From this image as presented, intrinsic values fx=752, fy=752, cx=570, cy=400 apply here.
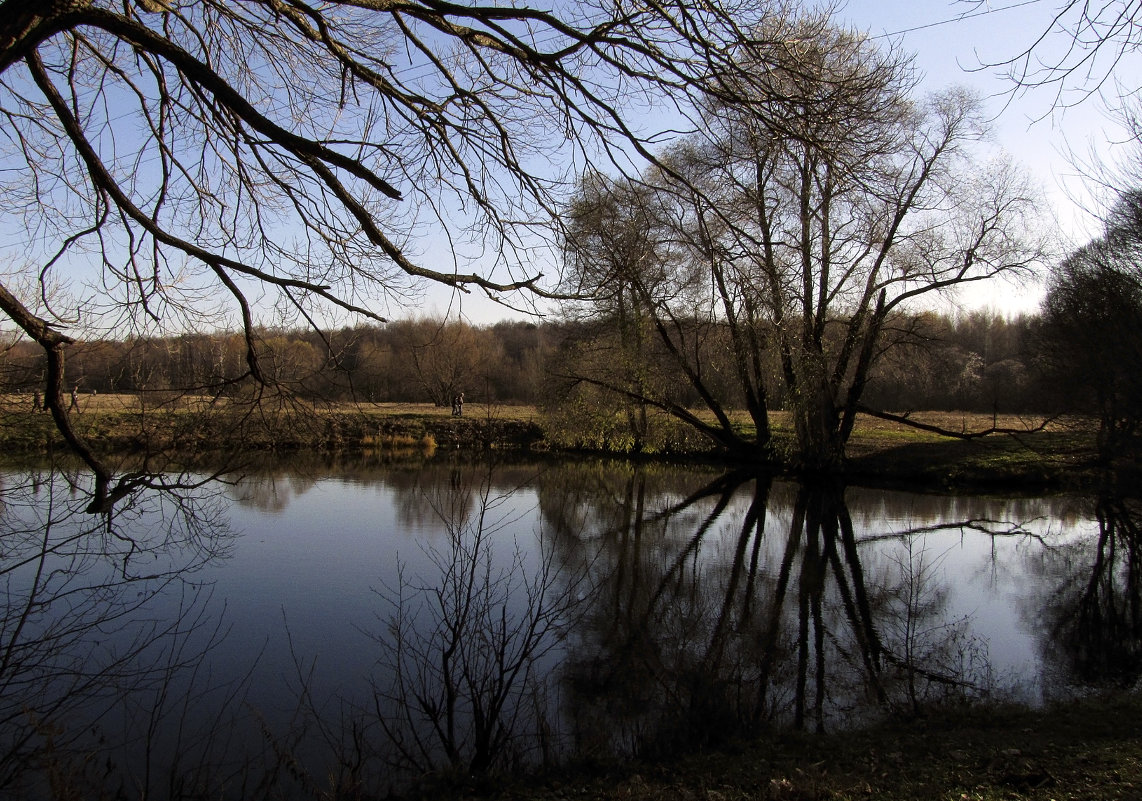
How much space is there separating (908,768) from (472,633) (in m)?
2.74

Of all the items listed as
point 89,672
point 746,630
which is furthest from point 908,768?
point 89,672

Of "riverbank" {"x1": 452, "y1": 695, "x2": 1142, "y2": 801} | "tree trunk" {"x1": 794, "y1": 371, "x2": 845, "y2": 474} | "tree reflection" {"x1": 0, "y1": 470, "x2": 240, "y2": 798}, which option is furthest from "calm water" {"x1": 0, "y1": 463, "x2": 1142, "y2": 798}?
"tree trunk" {"x1": 794, "y1": 371, "x2": 845, "y2": 474}

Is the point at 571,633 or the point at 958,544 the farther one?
the point at 958,544

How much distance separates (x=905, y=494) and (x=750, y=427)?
8.16 m

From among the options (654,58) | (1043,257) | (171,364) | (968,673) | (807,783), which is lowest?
(968,673)

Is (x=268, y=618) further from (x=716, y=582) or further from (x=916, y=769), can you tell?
(x=916, y=769)

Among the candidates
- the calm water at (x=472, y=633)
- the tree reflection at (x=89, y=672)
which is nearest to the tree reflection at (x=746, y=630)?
the calm water at (x=472, y=633)

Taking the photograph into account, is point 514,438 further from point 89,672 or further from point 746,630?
point 89,672

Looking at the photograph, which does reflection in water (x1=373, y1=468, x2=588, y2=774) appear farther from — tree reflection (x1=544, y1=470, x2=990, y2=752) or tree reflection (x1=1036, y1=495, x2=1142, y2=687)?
tree reflection (x1=1036, y1=495, x2=1142, y2=687)

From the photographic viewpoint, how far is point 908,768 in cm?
421

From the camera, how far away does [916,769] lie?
418cm

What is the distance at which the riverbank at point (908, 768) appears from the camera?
12.3 ft

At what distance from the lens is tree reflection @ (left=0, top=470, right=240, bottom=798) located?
4082 millimetres

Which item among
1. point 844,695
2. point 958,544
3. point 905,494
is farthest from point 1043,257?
point 844,695
